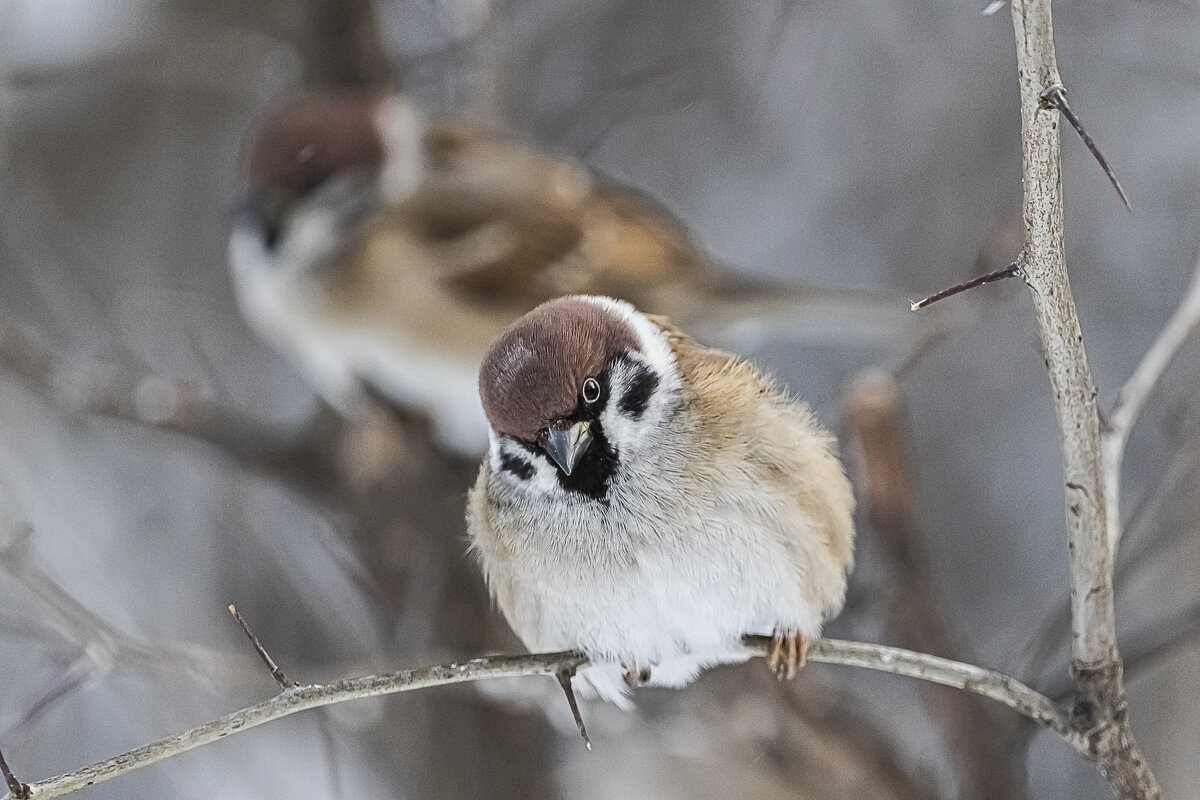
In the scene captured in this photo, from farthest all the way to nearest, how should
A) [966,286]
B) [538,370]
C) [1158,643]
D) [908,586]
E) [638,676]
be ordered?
[908,586]
[1158,643]
[638,676]
[538,370]
[966,286]

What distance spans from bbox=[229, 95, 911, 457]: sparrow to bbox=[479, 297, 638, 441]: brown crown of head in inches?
57.0

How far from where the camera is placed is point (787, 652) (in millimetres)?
1704

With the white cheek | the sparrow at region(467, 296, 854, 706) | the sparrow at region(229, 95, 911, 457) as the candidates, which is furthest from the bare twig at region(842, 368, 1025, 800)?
the white cheek

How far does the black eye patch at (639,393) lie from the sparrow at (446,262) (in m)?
1.31

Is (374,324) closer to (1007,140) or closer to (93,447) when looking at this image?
(93,447)

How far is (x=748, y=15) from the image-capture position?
3.63 m

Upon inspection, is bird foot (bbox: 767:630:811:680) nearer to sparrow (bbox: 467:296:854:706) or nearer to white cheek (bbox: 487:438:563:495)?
sparrow (bbox: 467:296:854:706)

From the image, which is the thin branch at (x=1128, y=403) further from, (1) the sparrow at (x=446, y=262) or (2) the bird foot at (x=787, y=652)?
(1) the sparrow at (x=446, y=262)

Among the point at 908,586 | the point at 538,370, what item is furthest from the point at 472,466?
the point at 538,370

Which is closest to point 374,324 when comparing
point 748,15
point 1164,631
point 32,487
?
point 32,487

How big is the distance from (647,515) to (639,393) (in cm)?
17

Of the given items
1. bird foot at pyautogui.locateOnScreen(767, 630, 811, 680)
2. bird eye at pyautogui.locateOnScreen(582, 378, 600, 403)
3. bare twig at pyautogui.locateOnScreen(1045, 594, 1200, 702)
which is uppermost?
bare twig at pyautogui.locateOnScreen(1045, 594, 1200, 702)

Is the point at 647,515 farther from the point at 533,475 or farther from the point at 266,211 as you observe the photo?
the point at 266,211

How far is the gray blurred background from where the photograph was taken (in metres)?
2.59
